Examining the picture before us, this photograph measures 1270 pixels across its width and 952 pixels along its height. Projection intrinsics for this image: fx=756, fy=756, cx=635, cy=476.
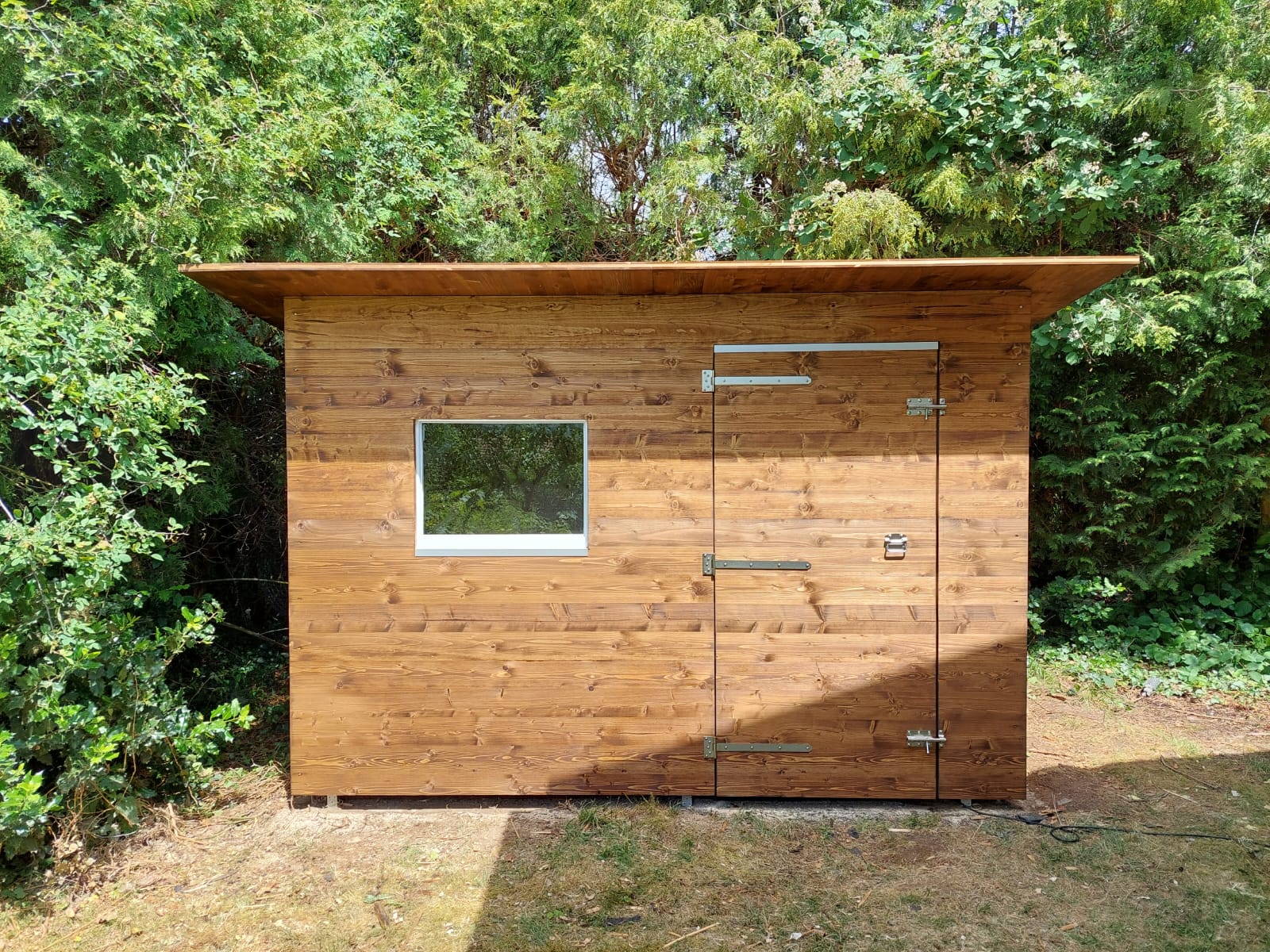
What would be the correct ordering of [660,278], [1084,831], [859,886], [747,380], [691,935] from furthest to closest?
[747,380] → [1084,831] → [660,278] → [859,886] → [691,935]

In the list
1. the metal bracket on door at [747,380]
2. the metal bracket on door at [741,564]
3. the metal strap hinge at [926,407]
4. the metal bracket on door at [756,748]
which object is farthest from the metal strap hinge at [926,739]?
the metal bracket on door at [747,380]

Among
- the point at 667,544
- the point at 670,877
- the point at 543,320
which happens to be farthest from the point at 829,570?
the point at 543,320

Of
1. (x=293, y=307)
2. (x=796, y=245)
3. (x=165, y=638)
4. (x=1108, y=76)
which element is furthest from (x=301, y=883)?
(x=1108, y=76)

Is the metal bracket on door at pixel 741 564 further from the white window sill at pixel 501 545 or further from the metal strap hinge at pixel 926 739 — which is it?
the metal strap hinge at pixel 926 739

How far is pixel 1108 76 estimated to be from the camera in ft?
16.8

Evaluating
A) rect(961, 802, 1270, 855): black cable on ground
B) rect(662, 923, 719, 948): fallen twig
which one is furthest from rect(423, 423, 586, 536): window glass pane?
rect(961, 802, 1270, 855): black cable on ground

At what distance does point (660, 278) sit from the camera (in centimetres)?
319

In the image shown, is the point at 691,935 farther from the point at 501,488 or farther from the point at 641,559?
the point at 501,488

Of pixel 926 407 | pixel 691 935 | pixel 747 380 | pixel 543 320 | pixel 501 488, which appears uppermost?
pixel 543 320

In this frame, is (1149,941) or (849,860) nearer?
(1149,941)

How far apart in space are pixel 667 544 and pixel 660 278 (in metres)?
1.18

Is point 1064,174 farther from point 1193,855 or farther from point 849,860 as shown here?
point 849,860

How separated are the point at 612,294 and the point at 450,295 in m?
0.73

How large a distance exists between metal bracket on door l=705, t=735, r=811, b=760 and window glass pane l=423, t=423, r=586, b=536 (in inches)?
45.7
